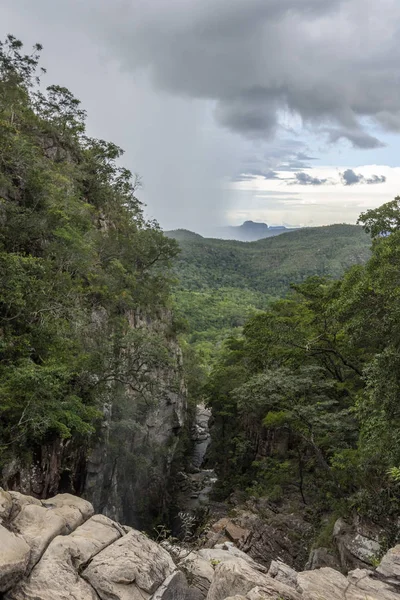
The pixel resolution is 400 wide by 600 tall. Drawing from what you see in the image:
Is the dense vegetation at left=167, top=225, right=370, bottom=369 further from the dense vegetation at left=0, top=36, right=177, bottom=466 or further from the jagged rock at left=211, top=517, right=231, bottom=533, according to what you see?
the jagged rock at left=211, top=517, right=231, bottom=533

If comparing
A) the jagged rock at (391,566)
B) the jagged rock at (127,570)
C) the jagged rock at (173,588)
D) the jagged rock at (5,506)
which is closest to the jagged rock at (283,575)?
the jagged rock at (391,566)

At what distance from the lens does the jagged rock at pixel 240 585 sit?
23.5ft

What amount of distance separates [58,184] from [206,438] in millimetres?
36229

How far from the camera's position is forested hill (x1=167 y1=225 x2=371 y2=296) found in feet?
461

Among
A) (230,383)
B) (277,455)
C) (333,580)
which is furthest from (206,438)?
(333,580)

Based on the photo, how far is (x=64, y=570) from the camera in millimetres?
7102

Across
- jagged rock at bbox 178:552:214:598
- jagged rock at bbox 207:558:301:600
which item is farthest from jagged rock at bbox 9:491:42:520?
jagged rock at bbox 207:558:301:600

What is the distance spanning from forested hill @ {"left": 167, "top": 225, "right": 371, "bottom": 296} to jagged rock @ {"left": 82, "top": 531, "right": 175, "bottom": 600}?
395 feet

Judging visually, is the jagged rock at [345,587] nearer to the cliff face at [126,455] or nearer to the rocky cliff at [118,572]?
the rocky cliff at [118,572]

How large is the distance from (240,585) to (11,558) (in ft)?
13.1

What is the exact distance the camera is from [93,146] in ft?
112

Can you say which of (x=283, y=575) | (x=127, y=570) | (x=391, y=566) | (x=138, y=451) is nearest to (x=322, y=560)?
(x=283, y=575)

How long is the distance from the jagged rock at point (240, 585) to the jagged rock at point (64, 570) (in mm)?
2201

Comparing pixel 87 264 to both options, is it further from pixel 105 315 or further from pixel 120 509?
pixel 120 509
